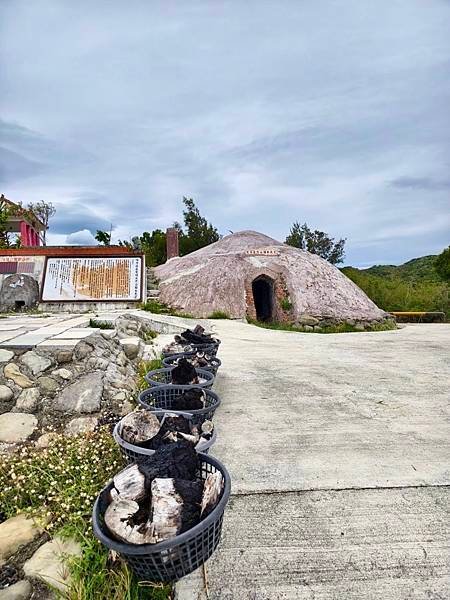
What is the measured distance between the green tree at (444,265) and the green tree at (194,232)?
1303 centimetres

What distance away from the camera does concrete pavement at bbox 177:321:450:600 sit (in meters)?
1.51

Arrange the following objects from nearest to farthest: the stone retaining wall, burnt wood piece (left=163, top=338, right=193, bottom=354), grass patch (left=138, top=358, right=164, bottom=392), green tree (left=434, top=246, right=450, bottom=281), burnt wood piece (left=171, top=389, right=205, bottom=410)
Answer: burnt wood piece (left=171, top=389, right=205, bottom=410)
the stone retaining wall
grass patch (left=138, top=358, right=164, bottom=392)
burnt wood piece (left=163, top=338, right=193, bottom=354)
green tree (left=434, top=246, right=450, bottom=281)

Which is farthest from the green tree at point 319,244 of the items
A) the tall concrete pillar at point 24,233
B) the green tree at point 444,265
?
the tall concrete pillar at point 24,233

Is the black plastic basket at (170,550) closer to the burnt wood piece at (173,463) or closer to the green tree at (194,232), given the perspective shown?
the burnt wood piece at (173,463)

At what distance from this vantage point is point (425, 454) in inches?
99.0

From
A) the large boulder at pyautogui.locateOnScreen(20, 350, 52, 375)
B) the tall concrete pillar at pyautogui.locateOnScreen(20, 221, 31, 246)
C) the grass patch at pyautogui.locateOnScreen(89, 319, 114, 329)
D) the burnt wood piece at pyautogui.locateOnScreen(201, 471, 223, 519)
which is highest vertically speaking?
the tall concrete pillar at pyautogui.locateOnScreen(20, 221, 31, 246)

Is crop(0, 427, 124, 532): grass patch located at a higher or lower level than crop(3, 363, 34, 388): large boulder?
lower

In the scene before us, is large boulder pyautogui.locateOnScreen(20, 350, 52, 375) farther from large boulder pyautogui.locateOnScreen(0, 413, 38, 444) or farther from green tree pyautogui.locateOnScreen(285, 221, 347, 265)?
green tree pyautogui.locateOnScreen(285, 221, 347, 265)

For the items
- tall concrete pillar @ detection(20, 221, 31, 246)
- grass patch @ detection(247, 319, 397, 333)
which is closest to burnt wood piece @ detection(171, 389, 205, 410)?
grass patch @ detection(247, 319, 397, 333)

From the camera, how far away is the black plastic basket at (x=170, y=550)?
126 centimetres

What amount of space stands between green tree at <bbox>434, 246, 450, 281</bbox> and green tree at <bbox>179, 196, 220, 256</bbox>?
1303cm

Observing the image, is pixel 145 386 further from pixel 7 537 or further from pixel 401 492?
pixel 401 492

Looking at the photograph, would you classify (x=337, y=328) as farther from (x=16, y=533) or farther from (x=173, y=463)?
(x=16, y=533)

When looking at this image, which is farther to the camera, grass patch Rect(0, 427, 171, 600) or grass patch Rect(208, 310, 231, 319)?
grass patch Rect(208, 310, 231, 319)
